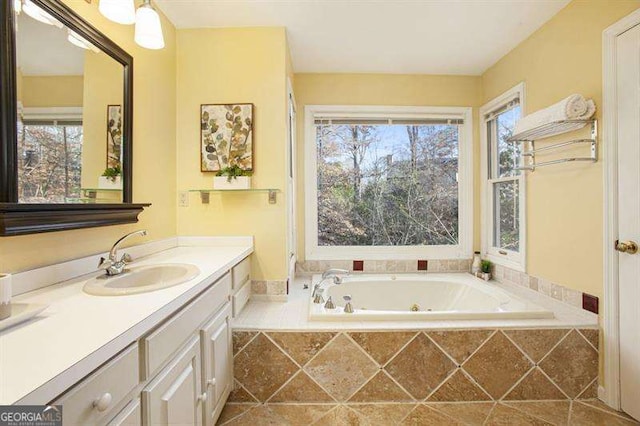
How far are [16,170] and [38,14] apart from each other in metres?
0.60

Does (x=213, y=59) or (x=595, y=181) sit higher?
(x=213, y=59)

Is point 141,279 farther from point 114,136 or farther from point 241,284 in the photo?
point 114,136

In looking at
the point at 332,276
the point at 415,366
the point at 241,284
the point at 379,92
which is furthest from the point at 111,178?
the point at 379,92

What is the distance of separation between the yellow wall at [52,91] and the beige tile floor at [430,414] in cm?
164

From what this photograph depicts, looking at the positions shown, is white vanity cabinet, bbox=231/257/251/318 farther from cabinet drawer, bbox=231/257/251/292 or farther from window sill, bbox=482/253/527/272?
window sill, bbox=482/253/527/272

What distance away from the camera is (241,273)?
181 cm

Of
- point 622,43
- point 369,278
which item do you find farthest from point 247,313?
point 622,43

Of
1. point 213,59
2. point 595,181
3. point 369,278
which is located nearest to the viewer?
point 595,181

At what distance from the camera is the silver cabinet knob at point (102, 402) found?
65 cm

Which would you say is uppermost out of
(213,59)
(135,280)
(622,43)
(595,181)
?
(213,59)

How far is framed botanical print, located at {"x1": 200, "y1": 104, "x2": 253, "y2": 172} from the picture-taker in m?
2.01

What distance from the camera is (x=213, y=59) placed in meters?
2.05

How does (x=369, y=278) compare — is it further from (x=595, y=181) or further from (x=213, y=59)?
(x=213, y=59)

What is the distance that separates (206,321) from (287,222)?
37.3 inches
